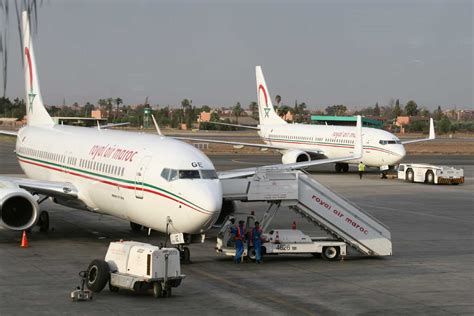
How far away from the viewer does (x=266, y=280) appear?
83.1 ft

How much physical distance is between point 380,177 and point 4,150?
4951 centimetres

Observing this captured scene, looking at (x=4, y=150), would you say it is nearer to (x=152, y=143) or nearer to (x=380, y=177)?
(x=380, y=177)

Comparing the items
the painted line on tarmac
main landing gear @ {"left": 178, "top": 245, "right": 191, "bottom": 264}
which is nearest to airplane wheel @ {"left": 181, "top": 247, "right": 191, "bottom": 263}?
main landing gear @ {"left": 178, "top": 245, "right": 191, "bottom": 264}

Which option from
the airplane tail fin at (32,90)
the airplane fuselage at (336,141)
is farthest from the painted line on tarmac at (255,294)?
the airplane fuselage at (336,141)

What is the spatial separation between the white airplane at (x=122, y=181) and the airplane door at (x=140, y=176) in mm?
37

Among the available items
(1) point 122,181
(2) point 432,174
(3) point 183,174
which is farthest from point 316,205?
(2) point 432,174

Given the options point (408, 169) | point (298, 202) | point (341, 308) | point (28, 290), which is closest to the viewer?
point (341, 308)

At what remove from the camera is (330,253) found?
97.6 feet

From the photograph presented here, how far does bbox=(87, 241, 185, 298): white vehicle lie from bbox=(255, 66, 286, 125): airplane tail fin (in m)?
59.2

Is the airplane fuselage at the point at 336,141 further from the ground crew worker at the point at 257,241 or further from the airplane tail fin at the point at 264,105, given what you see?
the ground crew worker at the point at 257,241

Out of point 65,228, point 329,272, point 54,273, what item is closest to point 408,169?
point 65,228

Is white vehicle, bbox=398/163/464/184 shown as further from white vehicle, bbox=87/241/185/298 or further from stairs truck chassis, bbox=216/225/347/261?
white vehicle, bbox=87/241/185/298

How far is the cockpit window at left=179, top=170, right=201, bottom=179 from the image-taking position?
27297 millimetres

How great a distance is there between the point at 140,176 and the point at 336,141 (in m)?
43.3
